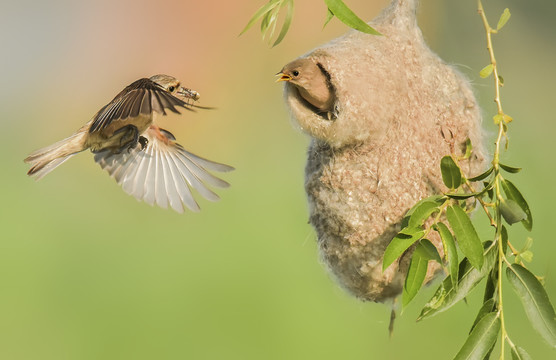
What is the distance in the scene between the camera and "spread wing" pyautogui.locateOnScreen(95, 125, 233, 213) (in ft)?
7.02

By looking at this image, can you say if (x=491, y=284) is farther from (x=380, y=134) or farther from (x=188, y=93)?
(x=188, y=93)

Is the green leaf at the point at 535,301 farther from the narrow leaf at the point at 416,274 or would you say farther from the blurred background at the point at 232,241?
the blurred background at the point at 232,241

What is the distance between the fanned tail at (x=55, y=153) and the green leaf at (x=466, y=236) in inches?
40.0

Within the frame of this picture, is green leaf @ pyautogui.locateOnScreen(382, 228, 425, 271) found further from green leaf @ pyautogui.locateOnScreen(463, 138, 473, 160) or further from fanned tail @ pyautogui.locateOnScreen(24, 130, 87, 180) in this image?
Result: fanned tail @ pyautogui.locateOnScreen(24, 130, 87, 180)

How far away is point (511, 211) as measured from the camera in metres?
Answer: 1.51

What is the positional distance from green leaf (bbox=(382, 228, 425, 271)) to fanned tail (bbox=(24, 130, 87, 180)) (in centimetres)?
94

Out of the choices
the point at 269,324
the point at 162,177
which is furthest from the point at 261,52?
the point at 162,177

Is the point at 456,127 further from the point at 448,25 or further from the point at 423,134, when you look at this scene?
the point at 448,25

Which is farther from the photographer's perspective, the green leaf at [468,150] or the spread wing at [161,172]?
the spread wing at [161,172]

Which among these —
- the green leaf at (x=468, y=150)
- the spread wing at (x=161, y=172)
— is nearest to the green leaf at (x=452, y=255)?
the green leaf at (x=468, y=150)

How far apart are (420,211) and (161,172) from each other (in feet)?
2.89

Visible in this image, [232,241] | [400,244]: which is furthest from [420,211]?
[232,241]

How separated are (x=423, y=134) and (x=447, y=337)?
3506 mm

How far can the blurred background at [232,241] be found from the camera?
5457 mm
